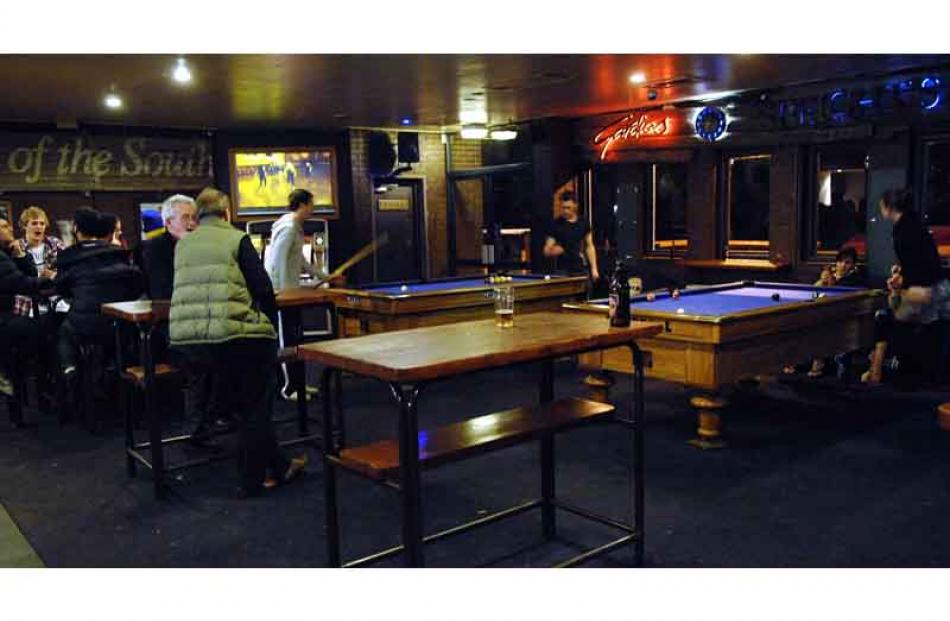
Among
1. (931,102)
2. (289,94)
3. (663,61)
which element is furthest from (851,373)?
(289,94)

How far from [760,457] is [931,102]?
3704 mm

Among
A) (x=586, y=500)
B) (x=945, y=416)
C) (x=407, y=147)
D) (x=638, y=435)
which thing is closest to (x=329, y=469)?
(x=638, y=435)

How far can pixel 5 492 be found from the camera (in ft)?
15.5

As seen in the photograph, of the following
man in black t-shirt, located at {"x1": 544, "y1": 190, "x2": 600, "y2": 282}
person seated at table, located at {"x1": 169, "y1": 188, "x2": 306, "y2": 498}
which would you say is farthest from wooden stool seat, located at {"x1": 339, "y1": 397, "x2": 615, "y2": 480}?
man in black t-shirt, located at {"x1": 544, "y1": 190, "x2": 600, "y2": 282}

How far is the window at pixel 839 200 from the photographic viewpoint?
8078 mm

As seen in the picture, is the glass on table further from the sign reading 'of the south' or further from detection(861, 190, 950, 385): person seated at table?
the sign reading 'of the south'

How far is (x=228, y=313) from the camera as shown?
4.14 meters

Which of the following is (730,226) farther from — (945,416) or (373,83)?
(373,83)

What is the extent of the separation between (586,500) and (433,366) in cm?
185

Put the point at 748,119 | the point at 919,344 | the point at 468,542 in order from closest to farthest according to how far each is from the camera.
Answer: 1. the point at 468,542
2. the point at 919,344
3. the point at 748,119

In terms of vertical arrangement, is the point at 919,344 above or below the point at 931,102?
below

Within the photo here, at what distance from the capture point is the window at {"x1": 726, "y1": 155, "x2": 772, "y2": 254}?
8.86 m

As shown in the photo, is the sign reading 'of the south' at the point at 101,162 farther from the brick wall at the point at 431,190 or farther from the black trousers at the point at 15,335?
the black trousers at the point at 15,335

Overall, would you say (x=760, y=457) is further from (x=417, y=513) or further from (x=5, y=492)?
(x=5, y=492)
